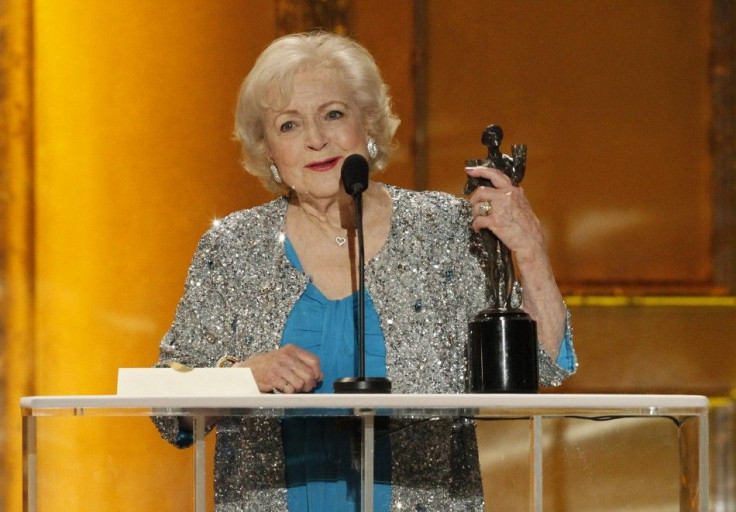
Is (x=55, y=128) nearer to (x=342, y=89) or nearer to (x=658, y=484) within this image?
(x=342, y=89)

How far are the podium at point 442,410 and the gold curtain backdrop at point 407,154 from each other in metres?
2.17

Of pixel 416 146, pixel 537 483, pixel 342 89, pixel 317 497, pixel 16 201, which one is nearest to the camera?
pixel 537 483

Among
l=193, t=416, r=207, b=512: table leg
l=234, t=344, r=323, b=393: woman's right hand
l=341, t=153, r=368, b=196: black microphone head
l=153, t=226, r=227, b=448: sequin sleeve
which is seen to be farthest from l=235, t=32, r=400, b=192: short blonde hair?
l=193, t=416, r=207, b=512: table leg

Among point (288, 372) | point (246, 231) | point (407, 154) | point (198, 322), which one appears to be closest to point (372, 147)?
point (246, 231)

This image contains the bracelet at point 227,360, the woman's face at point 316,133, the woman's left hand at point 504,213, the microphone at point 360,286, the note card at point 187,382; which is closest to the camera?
the note card at point 187,382

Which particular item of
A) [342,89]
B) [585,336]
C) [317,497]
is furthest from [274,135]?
[585,336]

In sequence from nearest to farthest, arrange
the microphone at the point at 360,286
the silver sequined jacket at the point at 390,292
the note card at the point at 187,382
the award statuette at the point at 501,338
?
the note card at the point at 187,382 < the microphone at the point at 360,286 < the award statuette at the point at 501,338 < the silver sequined jacket at the point at 390,292

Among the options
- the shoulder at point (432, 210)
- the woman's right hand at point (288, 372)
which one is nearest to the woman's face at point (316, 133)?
the shoulder at point (432, 210)

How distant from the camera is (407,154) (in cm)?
377

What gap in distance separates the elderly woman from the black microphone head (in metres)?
0.19

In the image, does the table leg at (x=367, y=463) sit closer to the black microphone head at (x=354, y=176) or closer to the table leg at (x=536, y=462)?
the table leg at (x=536, y=462)

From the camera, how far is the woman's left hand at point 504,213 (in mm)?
1879

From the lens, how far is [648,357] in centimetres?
377

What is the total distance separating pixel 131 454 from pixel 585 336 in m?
2.46
